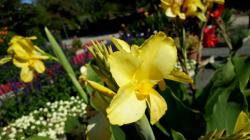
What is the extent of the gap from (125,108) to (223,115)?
908mm

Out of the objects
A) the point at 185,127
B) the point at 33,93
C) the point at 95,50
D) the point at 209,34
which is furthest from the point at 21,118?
the point at 95,50

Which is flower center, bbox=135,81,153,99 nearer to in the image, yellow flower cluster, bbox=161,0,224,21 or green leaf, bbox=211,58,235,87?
yellow flower cluster, bbox=161,0,224,21

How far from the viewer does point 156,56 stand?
0.63 m

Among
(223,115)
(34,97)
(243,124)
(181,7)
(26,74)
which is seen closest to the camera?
(243,124)

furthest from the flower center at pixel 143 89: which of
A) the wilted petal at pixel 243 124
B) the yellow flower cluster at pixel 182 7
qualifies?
the yellow flower cluster at pixel 182 7

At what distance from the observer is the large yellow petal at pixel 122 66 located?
1.96 ft

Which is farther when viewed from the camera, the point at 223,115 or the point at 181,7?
the point at 181,7

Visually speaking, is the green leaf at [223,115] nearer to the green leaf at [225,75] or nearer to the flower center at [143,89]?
the green leaf at [225,75]

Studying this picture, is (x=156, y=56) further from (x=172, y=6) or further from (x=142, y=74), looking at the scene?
(x=172, y=6)

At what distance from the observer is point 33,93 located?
5.31 m

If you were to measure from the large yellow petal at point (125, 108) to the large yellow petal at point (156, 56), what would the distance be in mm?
42

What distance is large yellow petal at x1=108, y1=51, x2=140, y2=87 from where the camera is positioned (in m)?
0.60

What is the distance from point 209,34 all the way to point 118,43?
4.24 meters

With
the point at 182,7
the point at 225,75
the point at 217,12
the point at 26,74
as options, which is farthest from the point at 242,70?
the point at 217,12
